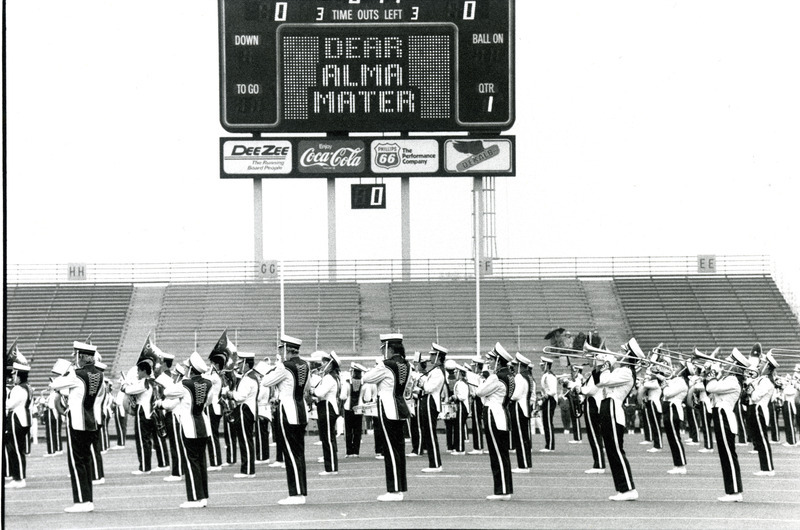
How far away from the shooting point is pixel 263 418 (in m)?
18.9

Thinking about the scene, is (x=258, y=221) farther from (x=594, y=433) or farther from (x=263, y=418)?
(x=594, y=433)

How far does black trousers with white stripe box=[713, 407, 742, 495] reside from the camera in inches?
540

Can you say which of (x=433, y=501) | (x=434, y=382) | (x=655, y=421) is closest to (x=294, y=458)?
(x=433, y=501)

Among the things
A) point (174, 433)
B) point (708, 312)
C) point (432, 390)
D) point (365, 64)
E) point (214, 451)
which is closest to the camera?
point (174, 433)

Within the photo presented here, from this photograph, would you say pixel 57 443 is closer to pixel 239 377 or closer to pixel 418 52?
pixel 239 377

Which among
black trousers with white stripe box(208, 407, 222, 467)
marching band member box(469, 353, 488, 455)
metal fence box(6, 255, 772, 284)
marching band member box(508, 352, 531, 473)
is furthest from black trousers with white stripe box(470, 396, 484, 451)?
metal fence box(6, 255, 772, 284)

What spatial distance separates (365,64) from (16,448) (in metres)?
16.3

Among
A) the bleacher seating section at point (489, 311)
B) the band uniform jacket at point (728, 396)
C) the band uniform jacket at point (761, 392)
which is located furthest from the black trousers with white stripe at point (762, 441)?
the bleacher seating section at point (489, 311)

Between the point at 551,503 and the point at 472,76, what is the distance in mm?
19025

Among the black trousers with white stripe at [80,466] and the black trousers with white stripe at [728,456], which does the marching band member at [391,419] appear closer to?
the black trousers with white stripe at [80,466]

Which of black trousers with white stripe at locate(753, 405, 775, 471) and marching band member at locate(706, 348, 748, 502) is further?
black trousers with white stripe at locate(753, 405, 775, 471)

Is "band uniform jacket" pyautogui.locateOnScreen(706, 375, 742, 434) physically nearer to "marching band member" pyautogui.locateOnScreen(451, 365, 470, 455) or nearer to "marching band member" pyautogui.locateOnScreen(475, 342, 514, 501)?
"marching band member" pyautogui.locateOnScreen(475, 342, 514, 501)

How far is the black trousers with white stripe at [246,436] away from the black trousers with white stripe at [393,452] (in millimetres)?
4012

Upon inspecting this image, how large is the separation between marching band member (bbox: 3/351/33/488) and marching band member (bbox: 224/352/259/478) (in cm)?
286
